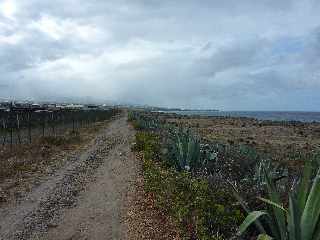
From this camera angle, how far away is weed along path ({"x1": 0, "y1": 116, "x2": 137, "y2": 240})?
7.23 m

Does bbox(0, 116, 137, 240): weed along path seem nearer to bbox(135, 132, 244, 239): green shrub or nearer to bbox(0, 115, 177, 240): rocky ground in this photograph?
bbox(0, 115, 177, 240): rocky ground

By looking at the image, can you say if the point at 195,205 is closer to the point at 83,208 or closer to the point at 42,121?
the point at 83,208

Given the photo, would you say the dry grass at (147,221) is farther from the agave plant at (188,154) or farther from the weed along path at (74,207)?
the agave plant at (188,154)

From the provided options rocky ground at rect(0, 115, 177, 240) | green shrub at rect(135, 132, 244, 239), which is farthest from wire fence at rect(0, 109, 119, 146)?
green shrub at rect(135, 132, 244, 239)

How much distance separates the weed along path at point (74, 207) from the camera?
723 centimetres

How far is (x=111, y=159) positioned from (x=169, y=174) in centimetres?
646

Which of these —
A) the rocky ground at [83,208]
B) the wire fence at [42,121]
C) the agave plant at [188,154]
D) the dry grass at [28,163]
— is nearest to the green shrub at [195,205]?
the rocky ground at [83,208]

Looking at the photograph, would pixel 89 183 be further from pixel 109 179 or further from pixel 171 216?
pixel 171 216

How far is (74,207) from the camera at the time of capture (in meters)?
8.84

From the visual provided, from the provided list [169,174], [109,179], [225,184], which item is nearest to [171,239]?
[225,184]

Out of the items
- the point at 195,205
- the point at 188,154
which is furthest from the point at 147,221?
the point at 188,154

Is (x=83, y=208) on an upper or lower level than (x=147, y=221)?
lower

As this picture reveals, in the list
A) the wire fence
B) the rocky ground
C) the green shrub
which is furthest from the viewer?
the wire fence

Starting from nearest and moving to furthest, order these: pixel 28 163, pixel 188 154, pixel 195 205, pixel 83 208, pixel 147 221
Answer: pixel 195 205
pixel 147 221
pixel 83 208
pixel 188 154
pixel 28 163
